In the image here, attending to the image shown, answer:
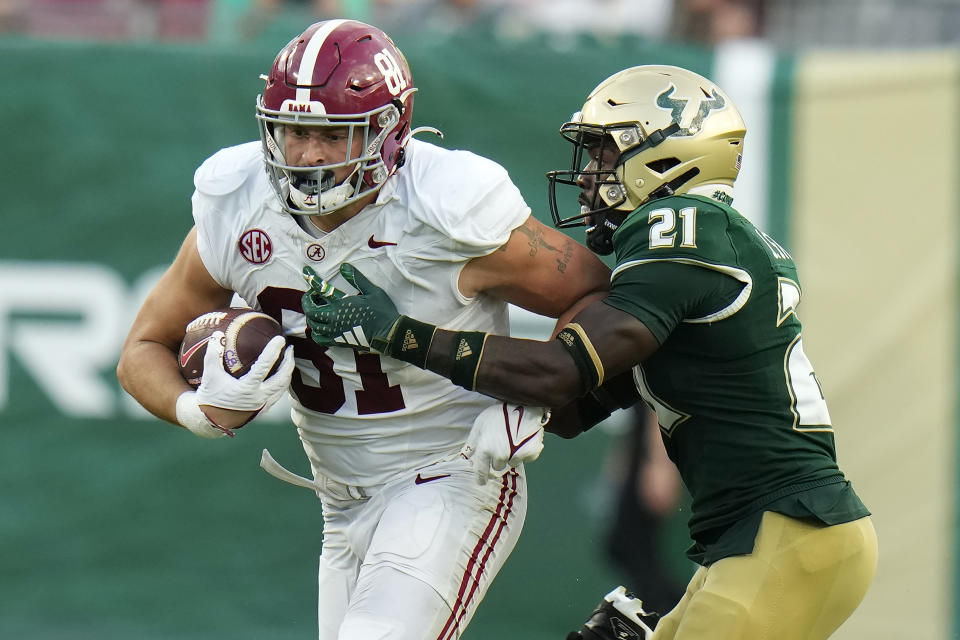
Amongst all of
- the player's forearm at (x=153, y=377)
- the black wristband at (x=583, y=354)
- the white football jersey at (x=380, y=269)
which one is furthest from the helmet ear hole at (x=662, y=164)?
the player's forearm at (x=153, y=377)

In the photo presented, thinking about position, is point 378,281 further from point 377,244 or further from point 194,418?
point 194,418

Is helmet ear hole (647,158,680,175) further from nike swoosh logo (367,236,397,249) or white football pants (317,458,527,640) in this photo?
white football pants (317,458,527,640)

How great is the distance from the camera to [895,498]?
250 inches

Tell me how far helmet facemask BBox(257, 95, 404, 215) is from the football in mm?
307

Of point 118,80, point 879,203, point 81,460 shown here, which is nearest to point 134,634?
point 81,460

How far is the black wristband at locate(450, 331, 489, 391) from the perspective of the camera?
11.1ft

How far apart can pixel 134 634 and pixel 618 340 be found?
3932 mm

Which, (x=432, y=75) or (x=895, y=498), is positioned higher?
(x=432, y=75)

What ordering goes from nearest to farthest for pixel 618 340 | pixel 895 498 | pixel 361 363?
pixel 618 340 → pixel 361 363 → pixel 895 498

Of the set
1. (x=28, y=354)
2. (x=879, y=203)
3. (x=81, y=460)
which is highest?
(x=879, y=203)

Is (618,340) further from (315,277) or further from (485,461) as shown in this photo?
(315,277)

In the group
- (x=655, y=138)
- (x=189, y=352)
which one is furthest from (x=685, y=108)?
(x=189, y=352)

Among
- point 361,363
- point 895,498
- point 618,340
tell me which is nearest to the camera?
point 618,340

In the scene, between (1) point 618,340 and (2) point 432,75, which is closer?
(1) point 618,340
